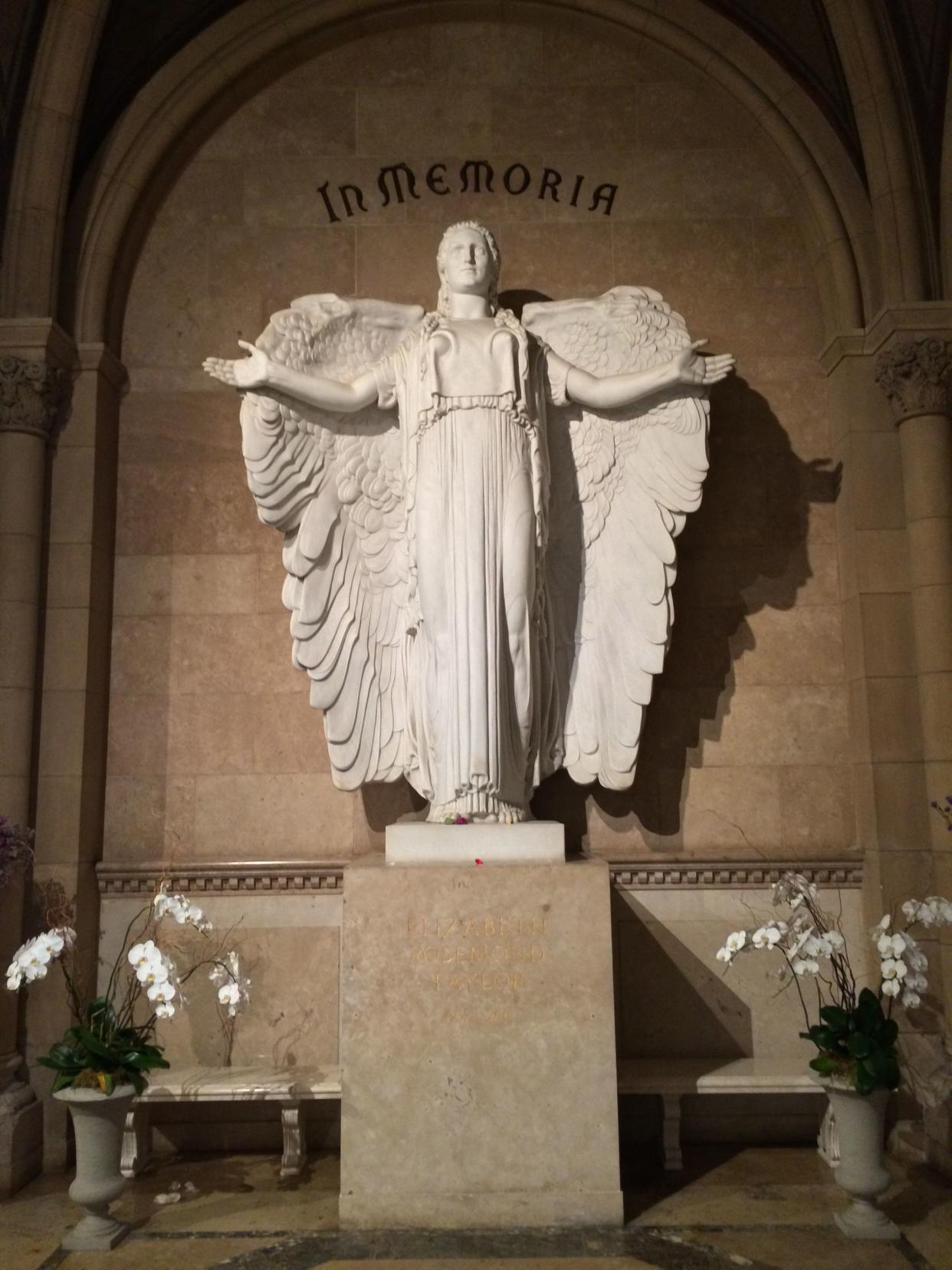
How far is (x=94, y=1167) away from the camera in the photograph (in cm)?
402

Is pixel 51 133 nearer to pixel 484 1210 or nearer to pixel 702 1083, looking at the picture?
pixel 484 1210

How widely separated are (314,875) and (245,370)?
241 cm

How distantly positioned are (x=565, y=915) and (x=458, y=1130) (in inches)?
34.2

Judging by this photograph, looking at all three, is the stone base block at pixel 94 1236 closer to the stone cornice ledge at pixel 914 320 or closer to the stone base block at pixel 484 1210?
the stone base block at pixel 484 1210

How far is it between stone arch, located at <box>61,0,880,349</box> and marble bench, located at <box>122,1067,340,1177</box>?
366 cm

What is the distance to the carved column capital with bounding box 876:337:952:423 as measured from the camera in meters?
5.45

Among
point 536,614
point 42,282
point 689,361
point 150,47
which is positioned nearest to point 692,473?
point 689,361

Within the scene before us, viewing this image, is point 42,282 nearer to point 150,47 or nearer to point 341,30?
point 150,47

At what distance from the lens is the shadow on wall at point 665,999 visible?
5289 millimetres

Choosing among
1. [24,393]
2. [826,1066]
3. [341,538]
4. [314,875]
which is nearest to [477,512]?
[341,538]

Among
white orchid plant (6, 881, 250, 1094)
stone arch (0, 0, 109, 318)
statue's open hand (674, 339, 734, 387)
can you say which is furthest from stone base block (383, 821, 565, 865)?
stone arch (0, 0, 109, 318)

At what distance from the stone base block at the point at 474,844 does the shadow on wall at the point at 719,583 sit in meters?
1.06

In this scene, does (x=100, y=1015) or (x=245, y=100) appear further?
(x=245, y=100)

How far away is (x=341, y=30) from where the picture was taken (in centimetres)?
614
